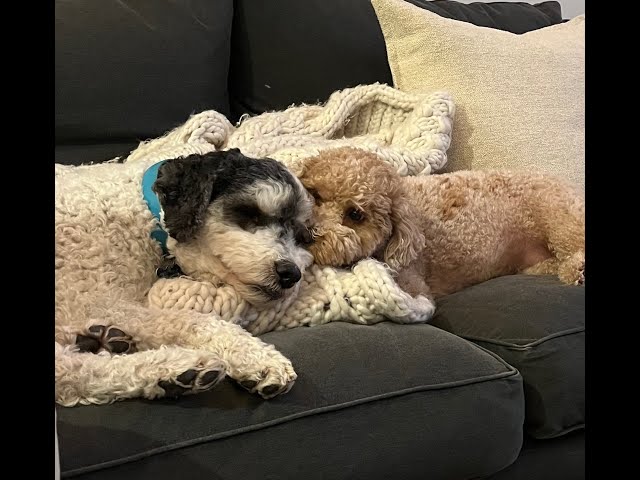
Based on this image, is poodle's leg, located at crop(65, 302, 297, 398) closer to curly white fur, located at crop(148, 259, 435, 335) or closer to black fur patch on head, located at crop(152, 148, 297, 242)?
curly white fur, located at crop(148, 259, 435, 335)

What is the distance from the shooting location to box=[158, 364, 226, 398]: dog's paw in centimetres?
117

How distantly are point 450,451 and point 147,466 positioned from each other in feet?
1.89

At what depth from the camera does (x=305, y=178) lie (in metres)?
1.92

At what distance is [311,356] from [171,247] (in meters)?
0.48

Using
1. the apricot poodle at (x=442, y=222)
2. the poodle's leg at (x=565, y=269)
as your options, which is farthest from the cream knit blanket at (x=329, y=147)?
the poodle's leg at (x=565, y=269)

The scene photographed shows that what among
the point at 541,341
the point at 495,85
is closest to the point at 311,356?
the point at 541,341

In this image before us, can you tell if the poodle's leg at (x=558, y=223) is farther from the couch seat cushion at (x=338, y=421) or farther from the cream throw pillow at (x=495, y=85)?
the couch seat cushion at (x=338, y=421)

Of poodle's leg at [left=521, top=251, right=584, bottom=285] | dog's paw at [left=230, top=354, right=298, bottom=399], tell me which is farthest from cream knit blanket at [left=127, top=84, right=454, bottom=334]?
poodle's leg at [left=521, top=251, right=584, bottom=285]

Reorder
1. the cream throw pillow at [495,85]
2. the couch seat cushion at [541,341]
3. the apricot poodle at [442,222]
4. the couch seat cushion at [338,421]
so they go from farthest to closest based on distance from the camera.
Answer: the cream throw pillow at [495,85] → the apricot poodle at [442,222] → the couch seat cushion at [541,341] → the couch seat cushion at [338,421]

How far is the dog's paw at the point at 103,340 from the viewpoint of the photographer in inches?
53.9

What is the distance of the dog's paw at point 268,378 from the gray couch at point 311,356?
0.02m

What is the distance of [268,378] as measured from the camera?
1.22 m

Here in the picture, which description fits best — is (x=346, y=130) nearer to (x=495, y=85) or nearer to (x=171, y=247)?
(x=495, y=85)

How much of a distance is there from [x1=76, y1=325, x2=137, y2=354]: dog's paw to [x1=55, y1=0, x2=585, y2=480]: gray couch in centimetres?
23
